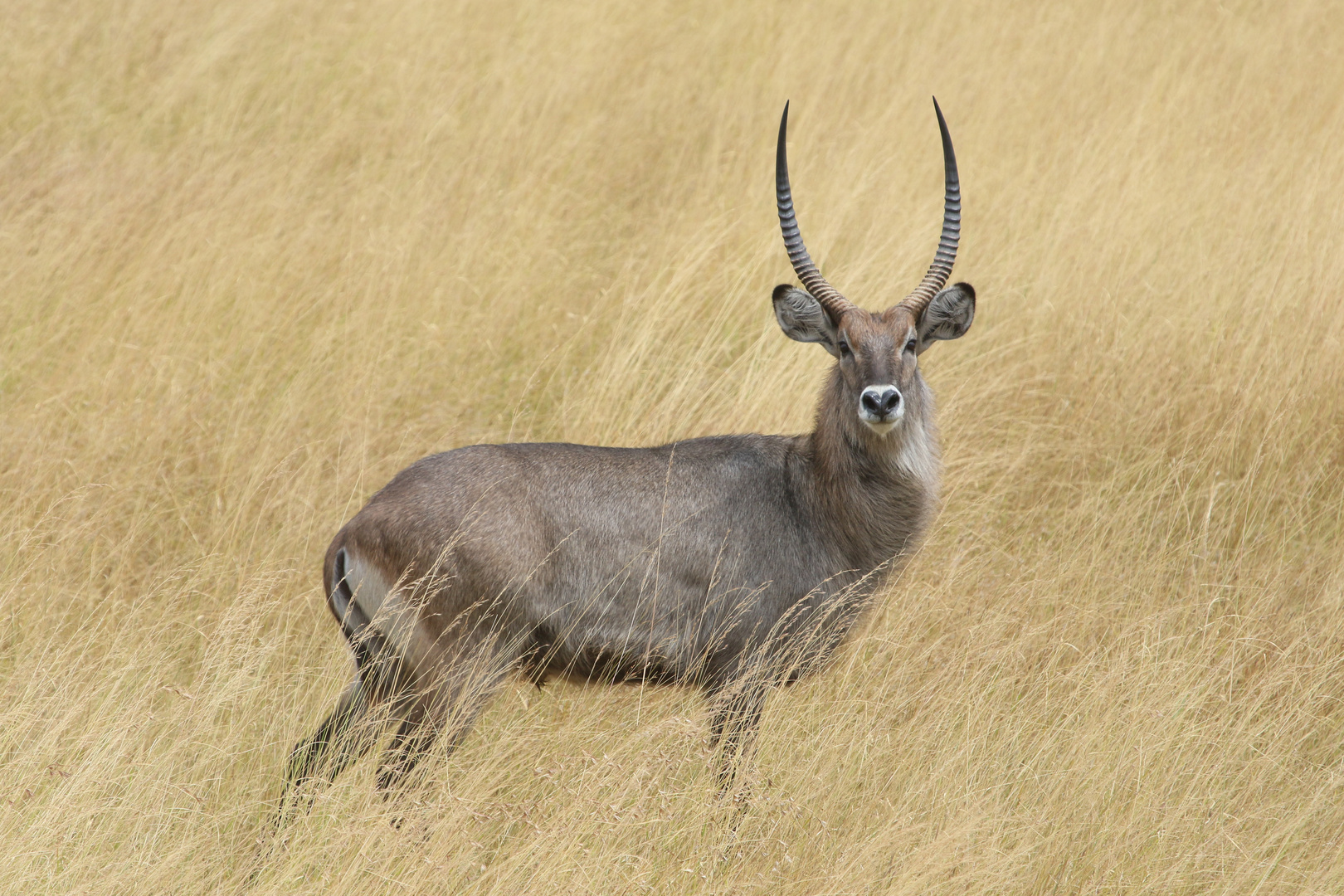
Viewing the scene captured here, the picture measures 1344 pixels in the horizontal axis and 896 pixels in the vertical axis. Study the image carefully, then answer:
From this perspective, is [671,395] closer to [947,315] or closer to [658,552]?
[947,315]

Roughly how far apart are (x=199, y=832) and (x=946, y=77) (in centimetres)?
660

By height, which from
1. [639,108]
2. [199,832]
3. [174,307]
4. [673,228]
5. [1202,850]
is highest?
[639,108]

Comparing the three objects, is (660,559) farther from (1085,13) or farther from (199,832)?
(1085,13)

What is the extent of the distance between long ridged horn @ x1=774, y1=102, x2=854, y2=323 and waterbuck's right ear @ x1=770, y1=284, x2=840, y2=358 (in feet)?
0.19

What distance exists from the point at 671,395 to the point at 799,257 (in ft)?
4.14

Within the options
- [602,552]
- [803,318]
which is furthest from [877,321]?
[602,552]

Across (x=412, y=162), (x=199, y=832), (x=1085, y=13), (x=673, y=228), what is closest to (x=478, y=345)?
(x=673, y=228)

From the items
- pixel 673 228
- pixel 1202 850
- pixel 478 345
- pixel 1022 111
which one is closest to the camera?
pixel 1202 850

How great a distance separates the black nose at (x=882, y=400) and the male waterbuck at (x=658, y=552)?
0.03 ft

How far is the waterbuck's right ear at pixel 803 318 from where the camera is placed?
4504 millimetres

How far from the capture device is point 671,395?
560 cm

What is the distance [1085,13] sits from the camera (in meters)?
9.48

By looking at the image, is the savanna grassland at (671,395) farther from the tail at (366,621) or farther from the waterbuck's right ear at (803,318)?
the waterbuck's right ear at (803,318)

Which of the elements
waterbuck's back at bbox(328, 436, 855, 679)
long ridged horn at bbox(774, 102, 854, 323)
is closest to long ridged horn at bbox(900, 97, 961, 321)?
long ridged horn at bbox(774, 102, 854, 323)
